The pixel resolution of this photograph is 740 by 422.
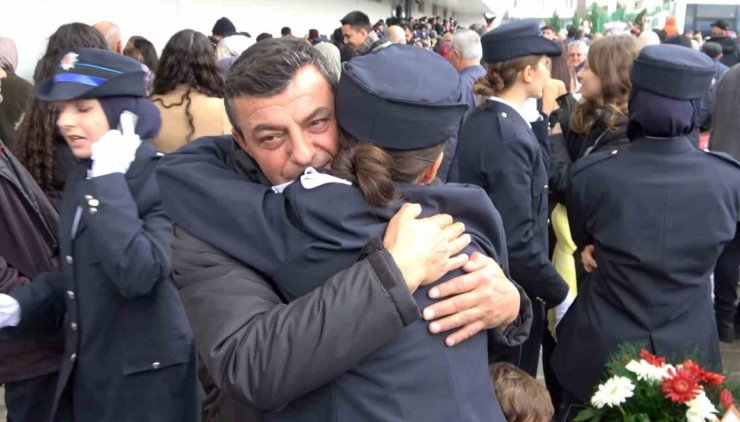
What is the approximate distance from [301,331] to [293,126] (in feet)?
1.41

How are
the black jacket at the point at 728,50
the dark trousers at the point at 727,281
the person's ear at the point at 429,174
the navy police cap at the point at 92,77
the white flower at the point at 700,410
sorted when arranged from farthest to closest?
the black jacket at the point at 728,50
the dark trousers at the point at 727,281
the navy police cap at the point at 92,77
the white flower at the point at 700,410
the person's ear at the point at 429,174

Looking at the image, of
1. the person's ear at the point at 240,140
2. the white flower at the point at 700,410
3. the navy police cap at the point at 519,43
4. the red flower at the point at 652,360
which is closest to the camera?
the person's ear at the point at 240,140

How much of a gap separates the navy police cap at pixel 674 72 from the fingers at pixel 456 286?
1.45 meters

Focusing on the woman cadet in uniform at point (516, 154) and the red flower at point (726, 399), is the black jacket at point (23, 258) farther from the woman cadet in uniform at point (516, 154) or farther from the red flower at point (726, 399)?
the red flower at point (726, 399)

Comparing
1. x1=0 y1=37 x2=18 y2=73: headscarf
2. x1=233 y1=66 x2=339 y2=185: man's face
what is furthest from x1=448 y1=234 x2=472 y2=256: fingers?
x1=0 y1=37 x2=18 y2=73: headscarf

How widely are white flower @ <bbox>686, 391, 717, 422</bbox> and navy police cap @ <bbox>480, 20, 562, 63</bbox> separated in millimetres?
1780

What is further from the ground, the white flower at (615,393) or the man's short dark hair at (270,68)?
the man's short dark hair at (270,68)

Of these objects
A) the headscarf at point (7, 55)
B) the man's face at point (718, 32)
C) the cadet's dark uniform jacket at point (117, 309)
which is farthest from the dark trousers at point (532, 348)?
the man's face at point (718, 32)

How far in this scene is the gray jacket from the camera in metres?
1.19

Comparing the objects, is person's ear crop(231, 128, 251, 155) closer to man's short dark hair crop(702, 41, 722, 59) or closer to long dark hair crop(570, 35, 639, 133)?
long dark hair crop(570, 35, 639, 133)

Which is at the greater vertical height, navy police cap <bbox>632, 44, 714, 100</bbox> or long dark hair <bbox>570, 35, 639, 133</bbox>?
navy police cap <bbox>632, 44, 714, 100</bbox>

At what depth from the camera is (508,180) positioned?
320cm

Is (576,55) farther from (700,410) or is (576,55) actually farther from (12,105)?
(700,410)

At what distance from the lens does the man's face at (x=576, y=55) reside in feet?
25.2
